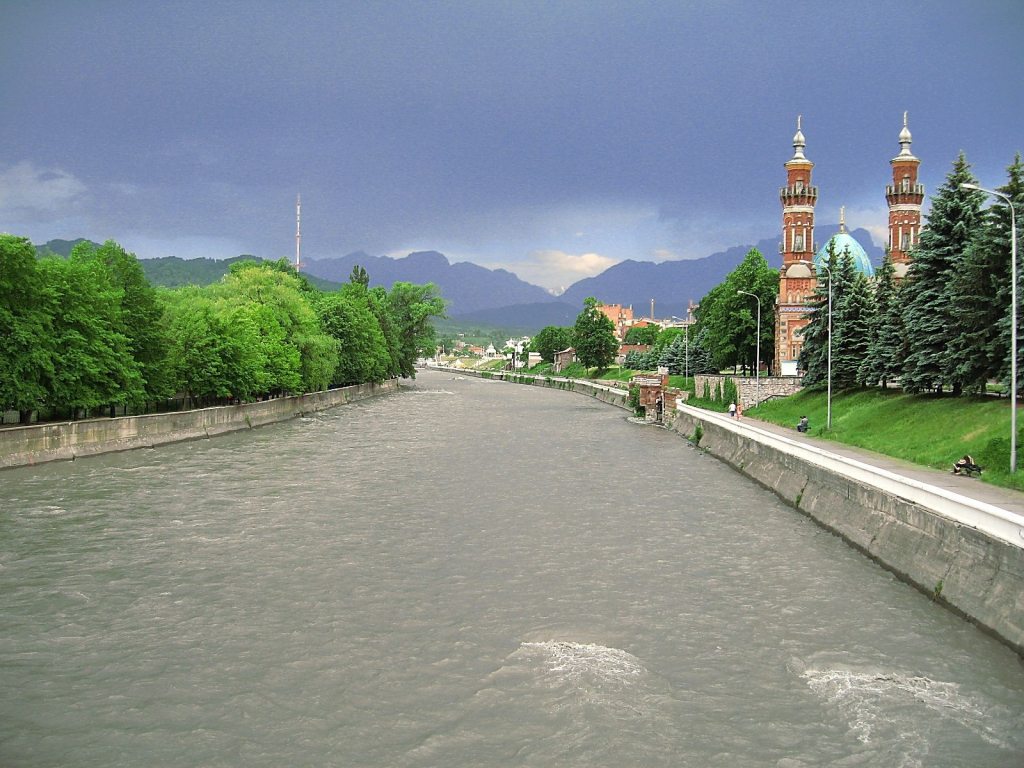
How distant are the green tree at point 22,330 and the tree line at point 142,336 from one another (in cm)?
4

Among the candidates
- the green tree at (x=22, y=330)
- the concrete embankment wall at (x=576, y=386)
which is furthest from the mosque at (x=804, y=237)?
the green tree at (x=22, y=330)

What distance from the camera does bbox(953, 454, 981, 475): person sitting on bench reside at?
26.5 metres

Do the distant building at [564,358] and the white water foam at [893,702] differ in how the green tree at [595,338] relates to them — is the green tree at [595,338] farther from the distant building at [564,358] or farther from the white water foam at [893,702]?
the white water foam at [893,702]

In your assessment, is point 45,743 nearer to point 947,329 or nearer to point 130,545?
point 130,545

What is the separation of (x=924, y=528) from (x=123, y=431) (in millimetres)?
37329

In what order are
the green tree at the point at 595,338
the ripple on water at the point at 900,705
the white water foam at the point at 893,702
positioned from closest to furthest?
the ripple on water at the point at 900,705 < the white water foam at the point at 893,702 < the green tree at the point at 595,338

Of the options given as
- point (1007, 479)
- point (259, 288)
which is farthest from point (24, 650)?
point (259, 288)

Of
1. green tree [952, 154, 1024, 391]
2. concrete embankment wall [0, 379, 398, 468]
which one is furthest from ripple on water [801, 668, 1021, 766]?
concrete embankment wall [0, 379, 398, 468]

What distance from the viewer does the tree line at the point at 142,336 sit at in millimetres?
38281

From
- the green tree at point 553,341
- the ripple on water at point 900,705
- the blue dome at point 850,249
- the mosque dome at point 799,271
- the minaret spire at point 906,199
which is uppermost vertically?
the minaret spire at point 906,199

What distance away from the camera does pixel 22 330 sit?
37.6 metres

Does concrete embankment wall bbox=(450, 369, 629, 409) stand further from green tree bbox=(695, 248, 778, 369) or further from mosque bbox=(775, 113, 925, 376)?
mosque bbox=(775, 113, 925, 376)

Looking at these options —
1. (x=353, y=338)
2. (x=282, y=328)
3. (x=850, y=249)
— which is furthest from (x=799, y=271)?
(x=282, y=328)

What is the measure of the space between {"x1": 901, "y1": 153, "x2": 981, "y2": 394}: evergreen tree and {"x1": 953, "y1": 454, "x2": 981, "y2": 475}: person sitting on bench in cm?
1124
